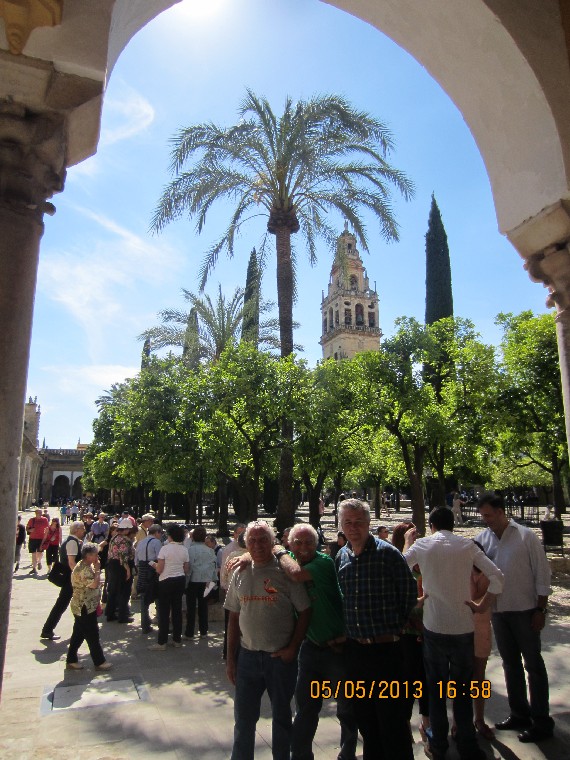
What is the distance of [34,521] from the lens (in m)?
15.3

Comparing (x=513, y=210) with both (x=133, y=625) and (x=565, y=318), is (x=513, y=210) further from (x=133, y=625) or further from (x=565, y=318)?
(x=133, y=625)

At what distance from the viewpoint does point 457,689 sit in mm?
3812

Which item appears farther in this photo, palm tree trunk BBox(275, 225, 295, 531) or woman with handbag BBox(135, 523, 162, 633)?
palm tree trunk BBox(275, 225, 295, 531)

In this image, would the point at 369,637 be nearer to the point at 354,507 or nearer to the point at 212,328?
the point at 354,507

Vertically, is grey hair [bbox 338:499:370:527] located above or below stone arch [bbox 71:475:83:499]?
below

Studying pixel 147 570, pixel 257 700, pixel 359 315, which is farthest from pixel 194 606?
pixel 359 315

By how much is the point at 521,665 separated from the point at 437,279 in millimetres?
28887

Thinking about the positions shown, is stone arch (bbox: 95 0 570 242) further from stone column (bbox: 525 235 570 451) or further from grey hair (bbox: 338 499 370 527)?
grey hair (bbox: 338 499 370 527)

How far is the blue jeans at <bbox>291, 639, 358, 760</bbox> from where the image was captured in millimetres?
3520

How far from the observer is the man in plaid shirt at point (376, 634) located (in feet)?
10.7

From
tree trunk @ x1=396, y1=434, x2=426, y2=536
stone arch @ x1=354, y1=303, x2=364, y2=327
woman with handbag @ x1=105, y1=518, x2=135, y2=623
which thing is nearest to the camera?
woman with handbag @ x1=105, y1=518, x2=135, y2=623

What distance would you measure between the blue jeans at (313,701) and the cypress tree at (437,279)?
1124 inches

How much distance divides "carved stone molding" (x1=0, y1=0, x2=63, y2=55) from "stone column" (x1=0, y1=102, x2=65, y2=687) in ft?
0.92
